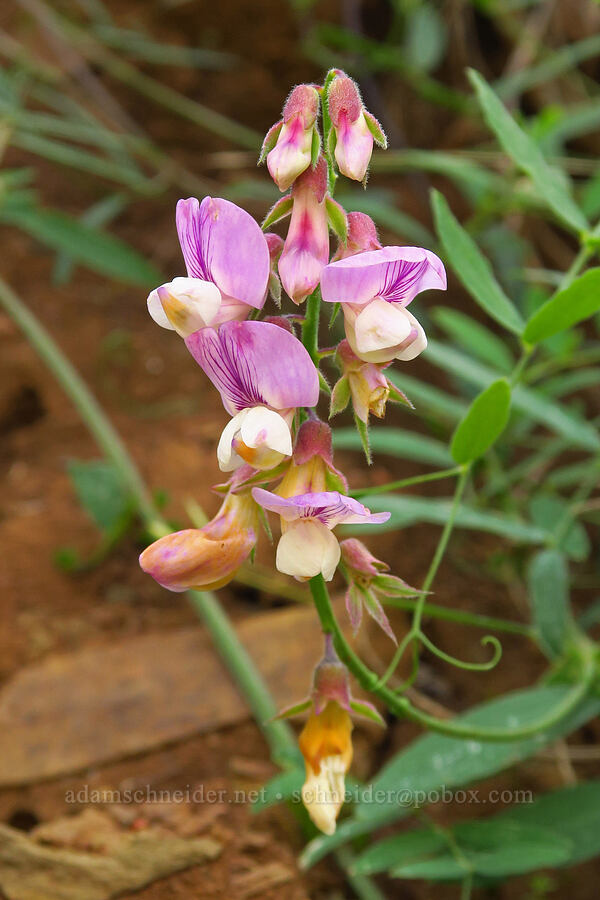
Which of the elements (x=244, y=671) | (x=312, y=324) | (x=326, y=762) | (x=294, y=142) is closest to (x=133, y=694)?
(x=244, y=671)

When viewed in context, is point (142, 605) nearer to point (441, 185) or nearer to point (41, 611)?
point (41, 611)

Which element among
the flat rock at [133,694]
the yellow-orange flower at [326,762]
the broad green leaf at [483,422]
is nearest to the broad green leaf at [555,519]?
the flat rock at [133,694]

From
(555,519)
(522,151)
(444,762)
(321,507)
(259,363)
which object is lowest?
(444,762)

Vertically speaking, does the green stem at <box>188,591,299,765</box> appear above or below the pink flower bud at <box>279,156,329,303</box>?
below

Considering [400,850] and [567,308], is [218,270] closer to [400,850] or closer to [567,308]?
[567,308]

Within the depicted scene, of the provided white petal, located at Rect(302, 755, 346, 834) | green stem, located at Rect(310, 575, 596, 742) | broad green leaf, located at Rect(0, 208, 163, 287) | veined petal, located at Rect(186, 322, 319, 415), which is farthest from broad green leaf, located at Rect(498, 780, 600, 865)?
broad green leaf, located at Rect(0, 208, 163, 287)

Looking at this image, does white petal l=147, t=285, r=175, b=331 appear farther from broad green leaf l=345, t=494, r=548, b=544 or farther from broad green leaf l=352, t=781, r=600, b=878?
broad green leaf l=352, t=781, r=600, b=878
